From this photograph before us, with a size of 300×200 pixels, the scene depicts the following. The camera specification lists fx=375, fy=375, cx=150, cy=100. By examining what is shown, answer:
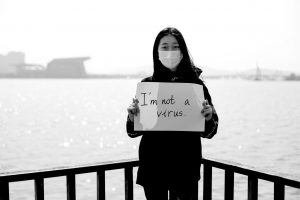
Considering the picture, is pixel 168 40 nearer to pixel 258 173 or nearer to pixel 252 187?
pixel 258 173

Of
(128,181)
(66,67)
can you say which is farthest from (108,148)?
(66,67)

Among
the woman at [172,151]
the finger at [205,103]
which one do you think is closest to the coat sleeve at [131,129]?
the woman at [172,151]

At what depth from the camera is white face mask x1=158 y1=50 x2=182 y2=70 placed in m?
2.32

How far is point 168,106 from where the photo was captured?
243 centimetres

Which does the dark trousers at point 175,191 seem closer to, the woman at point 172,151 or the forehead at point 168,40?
the woman at point 172,151

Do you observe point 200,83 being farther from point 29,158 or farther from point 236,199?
point 29,158

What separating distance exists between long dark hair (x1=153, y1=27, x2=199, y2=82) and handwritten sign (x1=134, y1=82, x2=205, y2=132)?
74 millimetres

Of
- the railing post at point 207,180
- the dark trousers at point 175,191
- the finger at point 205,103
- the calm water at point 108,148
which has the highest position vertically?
the finger at point 205,103

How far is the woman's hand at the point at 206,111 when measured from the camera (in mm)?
2279

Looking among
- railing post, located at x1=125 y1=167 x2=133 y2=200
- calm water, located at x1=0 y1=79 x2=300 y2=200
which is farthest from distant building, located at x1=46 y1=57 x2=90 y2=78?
railing post, located at x1=125 y1=167 x2=133 y2=200

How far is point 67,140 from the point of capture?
3098cm

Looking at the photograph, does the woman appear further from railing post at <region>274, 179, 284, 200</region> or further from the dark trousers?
railing post at <region>274, 179, 284, 200</region>

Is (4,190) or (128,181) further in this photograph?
(128,181)

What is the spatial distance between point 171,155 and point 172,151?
0.03m
